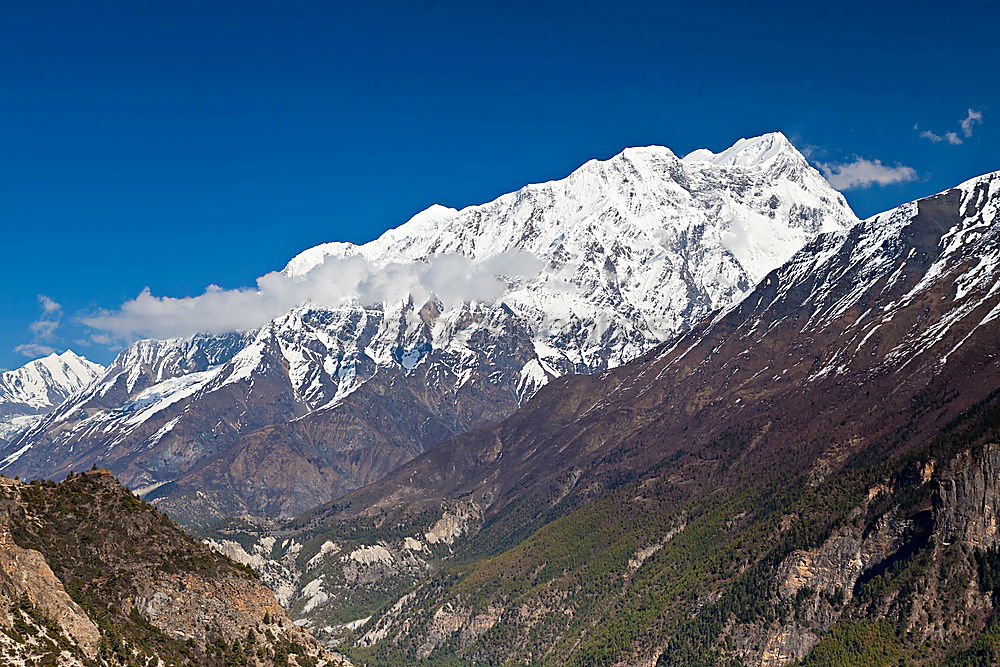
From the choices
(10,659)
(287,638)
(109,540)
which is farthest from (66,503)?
(10,659)

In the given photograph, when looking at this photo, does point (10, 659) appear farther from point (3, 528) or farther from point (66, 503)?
point (66, 503)

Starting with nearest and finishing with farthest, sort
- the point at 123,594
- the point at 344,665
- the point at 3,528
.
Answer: the point at 3,528, the point at 123,594, the point at 344,665

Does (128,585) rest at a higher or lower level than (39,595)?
higher

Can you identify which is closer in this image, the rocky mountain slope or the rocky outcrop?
the rocky outcrop

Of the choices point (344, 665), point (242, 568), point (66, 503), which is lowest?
point (344, 665)

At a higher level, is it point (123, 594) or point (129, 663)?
point (123, 594)

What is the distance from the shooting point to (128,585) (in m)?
167

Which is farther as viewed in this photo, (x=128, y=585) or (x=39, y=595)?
(x=128, y=585)

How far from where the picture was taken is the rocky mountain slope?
144625 mm

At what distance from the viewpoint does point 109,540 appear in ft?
568

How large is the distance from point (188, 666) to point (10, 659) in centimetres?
3403

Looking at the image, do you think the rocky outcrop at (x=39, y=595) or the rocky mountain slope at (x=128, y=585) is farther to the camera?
the rocky mountain slope at (x=128, y=585)

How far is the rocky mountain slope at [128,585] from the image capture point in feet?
474

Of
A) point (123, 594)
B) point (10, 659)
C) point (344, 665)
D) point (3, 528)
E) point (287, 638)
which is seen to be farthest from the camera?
point (344, 665)
